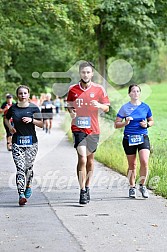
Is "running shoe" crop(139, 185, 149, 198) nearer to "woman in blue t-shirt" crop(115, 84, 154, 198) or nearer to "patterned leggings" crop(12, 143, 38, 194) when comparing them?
"woman in blue t-shirt" crop(115, 84, 154, 198)

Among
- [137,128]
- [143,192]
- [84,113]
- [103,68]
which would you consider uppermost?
[84,113]

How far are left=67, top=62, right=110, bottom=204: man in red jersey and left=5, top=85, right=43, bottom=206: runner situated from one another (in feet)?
2.07

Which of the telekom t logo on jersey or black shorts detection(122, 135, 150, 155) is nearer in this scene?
the telekom t logo on jersey

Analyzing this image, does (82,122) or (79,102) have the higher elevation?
(79,102)

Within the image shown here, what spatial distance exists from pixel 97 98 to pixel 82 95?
25cm

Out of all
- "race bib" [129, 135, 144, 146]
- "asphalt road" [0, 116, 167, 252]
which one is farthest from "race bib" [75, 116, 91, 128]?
"asphalt road" [0, 116, 167, 252]

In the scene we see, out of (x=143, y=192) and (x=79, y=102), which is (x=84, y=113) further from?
(x=143, y=192)

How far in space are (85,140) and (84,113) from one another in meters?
0.43

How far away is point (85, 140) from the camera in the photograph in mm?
10742

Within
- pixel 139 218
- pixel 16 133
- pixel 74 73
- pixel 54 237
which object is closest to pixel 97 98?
pixel 16 133

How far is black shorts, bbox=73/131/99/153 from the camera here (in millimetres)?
10703

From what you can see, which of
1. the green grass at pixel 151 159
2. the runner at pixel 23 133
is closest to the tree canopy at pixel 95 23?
the green grass at pixel 151 159

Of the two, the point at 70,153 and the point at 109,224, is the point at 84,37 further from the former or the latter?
the point at 109,224

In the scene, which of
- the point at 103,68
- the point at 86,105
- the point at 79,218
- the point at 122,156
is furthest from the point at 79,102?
the point at 103,68
